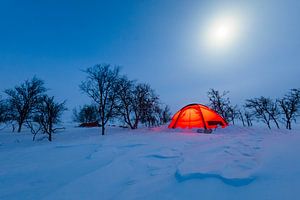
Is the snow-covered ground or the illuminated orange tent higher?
the illuminated orange tent

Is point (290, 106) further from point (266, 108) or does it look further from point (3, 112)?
point (3, 112)

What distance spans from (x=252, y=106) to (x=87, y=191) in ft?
113

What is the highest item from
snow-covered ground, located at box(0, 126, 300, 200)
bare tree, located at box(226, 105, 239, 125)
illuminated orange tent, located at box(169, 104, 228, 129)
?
bare tree, located at box(226, 105, 239, 125)

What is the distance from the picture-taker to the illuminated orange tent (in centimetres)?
1190

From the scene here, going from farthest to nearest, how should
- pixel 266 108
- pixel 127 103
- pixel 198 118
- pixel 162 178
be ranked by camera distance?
pixel 266 108
pixel 127 103
pixel 198 118
pixel 162 178

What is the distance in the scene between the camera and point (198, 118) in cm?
1215

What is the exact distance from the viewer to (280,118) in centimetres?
2894

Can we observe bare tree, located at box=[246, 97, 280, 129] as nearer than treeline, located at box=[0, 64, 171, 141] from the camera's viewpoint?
A: No

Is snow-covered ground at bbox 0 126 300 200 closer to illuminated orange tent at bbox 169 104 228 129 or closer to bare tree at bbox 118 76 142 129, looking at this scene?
illuminated orange tent at bbox 169 104 228 129

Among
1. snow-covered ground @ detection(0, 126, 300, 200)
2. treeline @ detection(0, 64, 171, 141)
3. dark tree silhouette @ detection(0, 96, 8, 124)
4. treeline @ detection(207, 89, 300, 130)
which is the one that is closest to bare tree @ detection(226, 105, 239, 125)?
treeline @ detection(207, 89, 300, 130)

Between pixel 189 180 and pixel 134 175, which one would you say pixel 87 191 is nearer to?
Result: pixel 134 175

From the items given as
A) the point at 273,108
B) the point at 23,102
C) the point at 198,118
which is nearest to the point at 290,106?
the point at 273,108

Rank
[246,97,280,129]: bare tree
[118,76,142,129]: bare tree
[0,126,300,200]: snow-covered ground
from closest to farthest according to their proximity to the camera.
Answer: [0,126,300,200]: snow-covered ground
[118,76,142,129]: bare tree
[246,97,280,129]: bare tree

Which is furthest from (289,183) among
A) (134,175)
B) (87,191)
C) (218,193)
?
(87,191)
